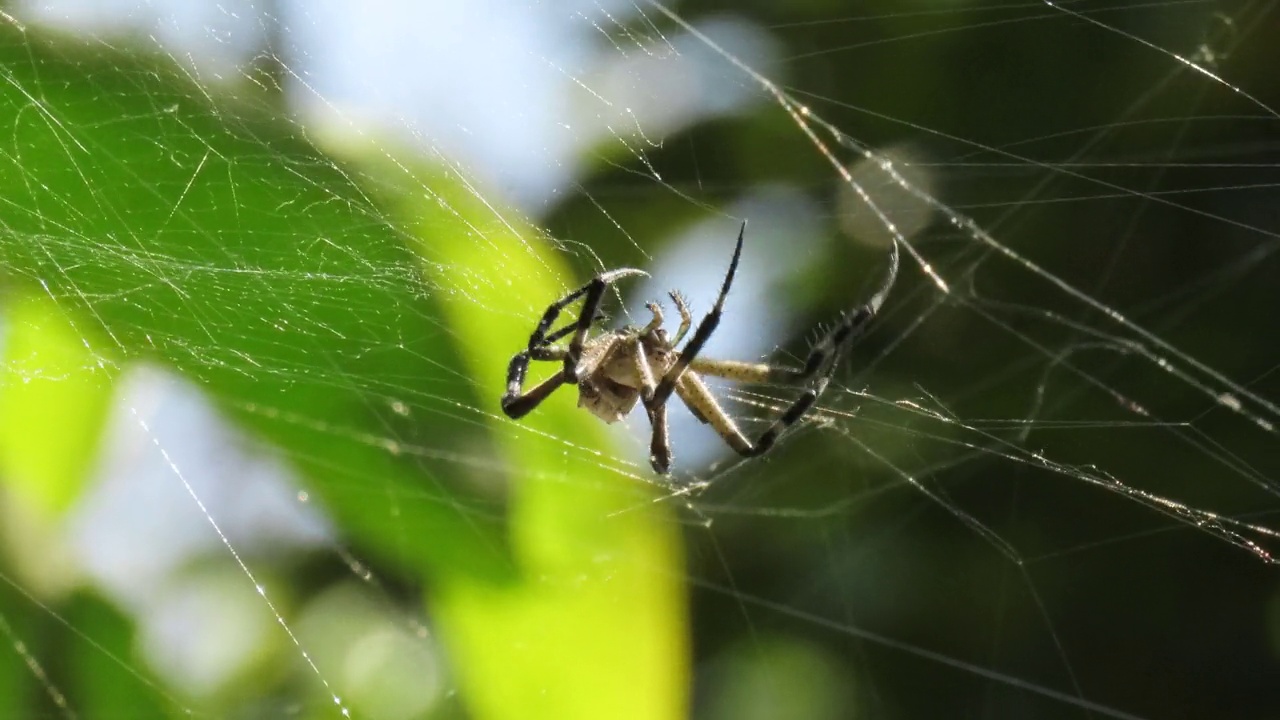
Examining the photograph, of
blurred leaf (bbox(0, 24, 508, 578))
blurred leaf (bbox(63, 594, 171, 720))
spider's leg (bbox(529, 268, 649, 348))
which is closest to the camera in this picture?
blurred leaf (bbox(0, 24, 508, 578))

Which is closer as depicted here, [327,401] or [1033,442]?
[327,401]

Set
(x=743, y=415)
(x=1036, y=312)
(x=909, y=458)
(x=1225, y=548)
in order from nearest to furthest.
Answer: (x=1225, y=548) < (x=1036, y=312) < (x=909, y=458) < (x=743, y=415)

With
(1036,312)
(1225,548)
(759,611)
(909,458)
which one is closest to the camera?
(1225,548)

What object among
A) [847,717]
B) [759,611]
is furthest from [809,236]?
[847,717]

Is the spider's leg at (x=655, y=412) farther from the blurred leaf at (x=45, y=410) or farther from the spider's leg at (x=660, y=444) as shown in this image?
the blurred leaf at (x=45, y=410)

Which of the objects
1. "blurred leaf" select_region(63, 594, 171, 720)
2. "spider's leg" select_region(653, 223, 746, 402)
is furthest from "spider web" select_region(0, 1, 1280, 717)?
"spider's leg" select_region(653, 223, 746, 402)

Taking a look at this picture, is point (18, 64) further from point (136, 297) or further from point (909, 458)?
point (909, 458)

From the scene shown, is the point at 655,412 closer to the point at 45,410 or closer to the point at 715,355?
the point at 715,355

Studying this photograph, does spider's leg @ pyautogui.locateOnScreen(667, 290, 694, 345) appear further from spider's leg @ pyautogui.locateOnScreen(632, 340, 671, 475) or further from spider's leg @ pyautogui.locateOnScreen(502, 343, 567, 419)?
spider's leg @ pyautogui.locateOnScreen(502, 343, 567, 419)
